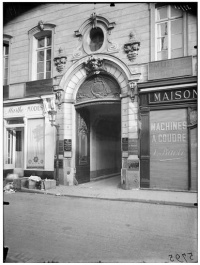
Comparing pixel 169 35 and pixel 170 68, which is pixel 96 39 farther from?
pixel 170 68

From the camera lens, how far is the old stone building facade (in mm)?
6379

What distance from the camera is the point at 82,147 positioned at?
10344 mm

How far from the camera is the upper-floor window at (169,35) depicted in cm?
743

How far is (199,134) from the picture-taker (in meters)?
4.02

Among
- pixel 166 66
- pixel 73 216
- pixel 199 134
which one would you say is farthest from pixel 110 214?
pixel 166 66

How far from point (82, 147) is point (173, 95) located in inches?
181

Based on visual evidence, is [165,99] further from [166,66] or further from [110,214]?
[110,214]

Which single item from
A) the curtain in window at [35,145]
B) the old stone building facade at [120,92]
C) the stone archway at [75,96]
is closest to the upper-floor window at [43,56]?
the old stone building facade at [120,92]

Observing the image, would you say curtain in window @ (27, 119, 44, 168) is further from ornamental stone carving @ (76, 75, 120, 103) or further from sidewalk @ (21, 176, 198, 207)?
ornamental stone carving @ (76, 75, 120, 103)

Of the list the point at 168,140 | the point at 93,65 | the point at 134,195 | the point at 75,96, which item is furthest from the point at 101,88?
the point at 134,195

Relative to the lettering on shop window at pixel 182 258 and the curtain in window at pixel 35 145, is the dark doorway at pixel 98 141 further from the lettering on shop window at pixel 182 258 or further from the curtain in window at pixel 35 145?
the lettering on shop window at pixel 182 258

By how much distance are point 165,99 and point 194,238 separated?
17.8 feet

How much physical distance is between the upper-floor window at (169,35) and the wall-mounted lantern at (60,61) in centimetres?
338

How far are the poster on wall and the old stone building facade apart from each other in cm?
3
